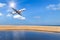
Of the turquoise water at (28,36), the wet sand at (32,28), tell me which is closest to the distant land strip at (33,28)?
the wet sand at (32,28)

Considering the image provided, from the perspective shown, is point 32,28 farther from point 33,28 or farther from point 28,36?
point 28,36

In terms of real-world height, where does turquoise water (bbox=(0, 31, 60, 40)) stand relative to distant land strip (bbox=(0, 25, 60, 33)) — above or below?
below

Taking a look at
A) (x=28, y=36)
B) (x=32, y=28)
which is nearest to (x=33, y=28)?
(x=32, y=28)

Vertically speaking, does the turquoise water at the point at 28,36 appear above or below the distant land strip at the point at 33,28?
below

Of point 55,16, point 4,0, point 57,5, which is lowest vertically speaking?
point 55,16

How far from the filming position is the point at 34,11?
2611 mm

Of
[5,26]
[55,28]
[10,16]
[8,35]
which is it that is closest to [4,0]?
[10,16]

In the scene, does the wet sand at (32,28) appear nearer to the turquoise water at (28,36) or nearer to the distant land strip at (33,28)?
the distant land strip at (33,28)

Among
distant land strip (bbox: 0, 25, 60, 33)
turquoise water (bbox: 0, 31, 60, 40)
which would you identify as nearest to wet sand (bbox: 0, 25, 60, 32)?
distant land strip (bbox: 0, 25, 60, 33)

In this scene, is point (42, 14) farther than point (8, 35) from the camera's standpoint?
No

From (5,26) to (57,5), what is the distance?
125cm

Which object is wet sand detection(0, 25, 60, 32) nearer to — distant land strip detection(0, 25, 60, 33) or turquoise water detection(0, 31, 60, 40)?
distant land strip detection(0, 25, 60, 33)

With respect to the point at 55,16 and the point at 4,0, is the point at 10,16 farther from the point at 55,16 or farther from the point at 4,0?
the point at 55,16

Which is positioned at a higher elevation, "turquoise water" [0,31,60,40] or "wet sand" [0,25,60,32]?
"wet sand" [0,25,60,32]
